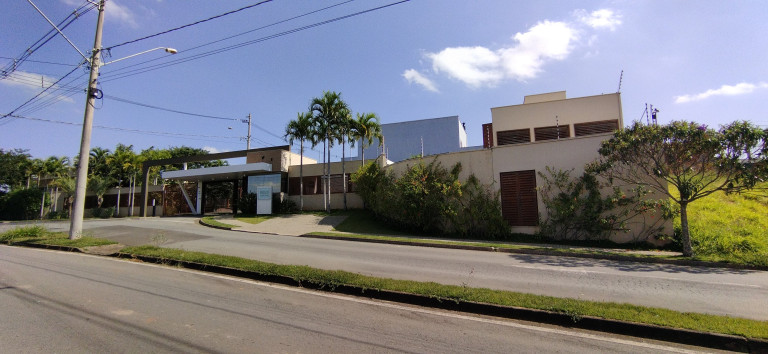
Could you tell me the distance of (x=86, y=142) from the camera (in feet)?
44.7

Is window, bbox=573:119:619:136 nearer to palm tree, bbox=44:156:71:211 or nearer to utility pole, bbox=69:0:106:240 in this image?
utility pole, bbox=69:0:106:240

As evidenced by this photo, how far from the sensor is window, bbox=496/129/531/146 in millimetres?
21594

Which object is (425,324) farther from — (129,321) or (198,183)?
(198,183)

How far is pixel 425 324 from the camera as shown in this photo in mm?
4926

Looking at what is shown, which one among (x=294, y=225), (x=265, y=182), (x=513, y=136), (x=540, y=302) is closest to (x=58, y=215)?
(x=265, y=182)

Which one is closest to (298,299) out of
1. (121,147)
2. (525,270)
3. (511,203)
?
(525,270)

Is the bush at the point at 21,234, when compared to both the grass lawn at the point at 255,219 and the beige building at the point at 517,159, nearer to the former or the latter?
the grass lawn at the point at 255,219

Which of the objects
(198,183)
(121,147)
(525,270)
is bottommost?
(525,270)

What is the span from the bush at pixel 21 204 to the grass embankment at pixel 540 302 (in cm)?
4656

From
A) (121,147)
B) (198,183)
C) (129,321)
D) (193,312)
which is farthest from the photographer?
(121,147)

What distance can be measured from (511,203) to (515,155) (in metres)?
2.30

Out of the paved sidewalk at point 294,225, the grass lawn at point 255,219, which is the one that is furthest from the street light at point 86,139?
the grass lawn at point 255,219

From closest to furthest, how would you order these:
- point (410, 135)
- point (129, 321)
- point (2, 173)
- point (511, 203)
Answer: point (129, 321) → point (511, 203) → point (2, 173) → point (410, 135)

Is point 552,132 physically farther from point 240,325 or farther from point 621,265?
point 240,325
